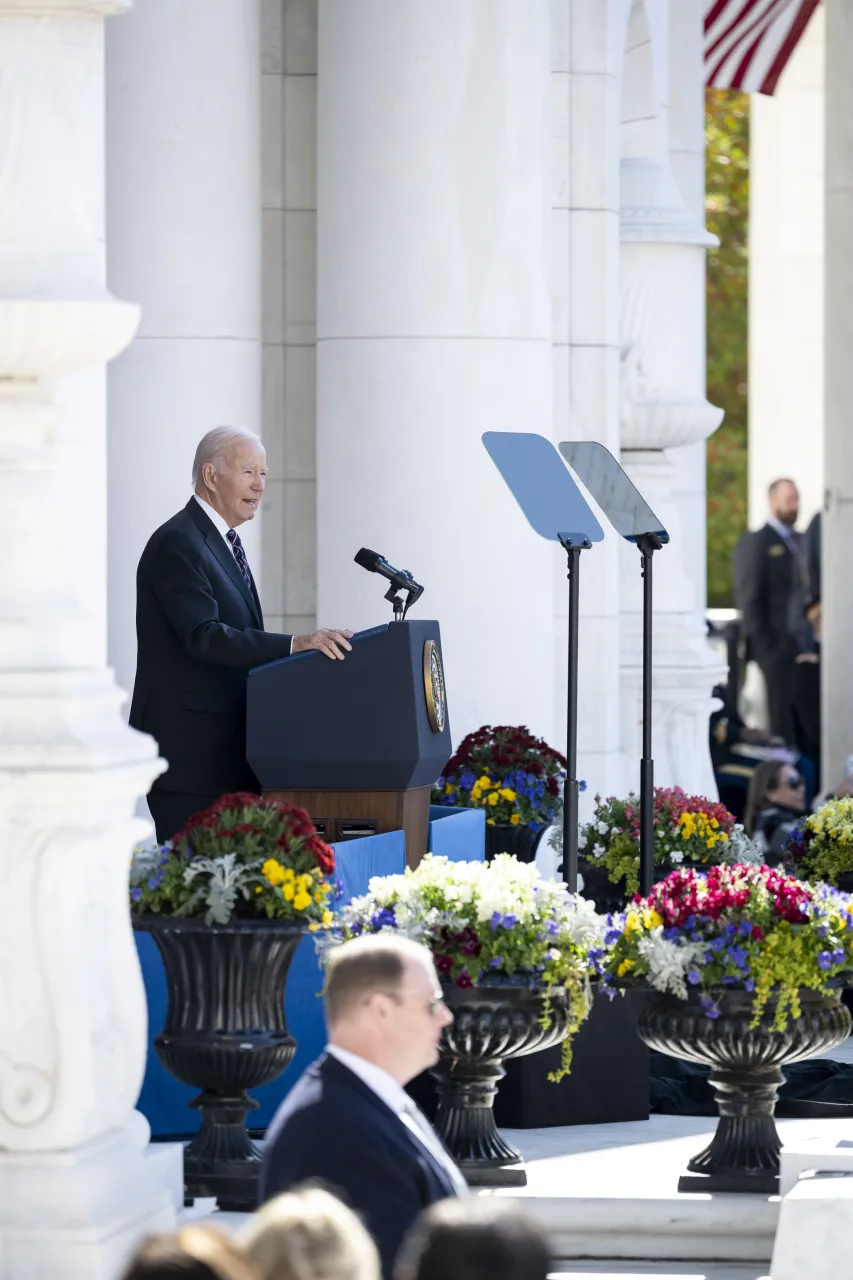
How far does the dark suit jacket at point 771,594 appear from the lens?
19.6m

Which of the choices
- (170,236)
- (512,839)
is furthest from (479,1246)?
(170,236)

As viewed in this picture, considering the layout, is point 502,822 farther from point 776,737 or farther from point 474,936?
point 776,737

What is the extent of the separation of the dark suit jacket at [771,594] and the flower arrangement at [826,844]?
30.4 feet

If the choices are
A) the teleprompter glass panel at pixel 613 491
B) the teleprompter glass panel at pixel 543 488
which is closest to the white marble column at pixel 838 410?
the teleprompter glass panel at pixel 613 491

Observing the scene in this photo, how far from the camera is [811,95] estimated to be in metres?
29.6

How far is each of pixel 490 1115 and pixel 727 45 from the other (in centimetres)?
1370

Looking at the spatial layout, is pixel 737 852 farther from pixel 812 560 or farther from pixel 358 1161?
pixel 812 560

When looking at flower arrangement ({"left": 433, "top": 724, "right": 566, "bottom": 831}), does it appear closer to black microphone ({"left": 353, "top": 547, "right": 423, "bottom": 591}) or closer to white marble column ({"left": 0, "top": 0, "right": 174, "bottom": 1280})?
black microphone ({"left": 353, "top": 547, "right": 423, "bottom": 591})

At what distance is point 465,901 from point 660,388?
7.54 metres

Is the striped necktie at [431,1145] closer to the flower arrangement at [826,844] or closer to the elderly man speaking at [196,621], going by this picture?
the elderly man speaking at [196,621]

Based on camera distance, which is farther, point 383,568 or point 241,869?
point 383,568

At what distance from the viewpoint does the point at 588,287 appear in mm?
13047

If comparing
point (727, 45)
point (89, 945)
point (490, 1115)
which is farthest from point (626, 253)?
point (89, 945)

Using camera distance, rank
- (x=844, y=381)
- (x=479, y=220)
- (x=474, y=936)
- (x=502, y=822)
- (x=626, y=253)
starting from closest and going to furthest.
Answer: (x=474, y=936)
(x=502, y=822)
(x=479, y=220)
(x=626, y=253)
(x=844, y=381)
